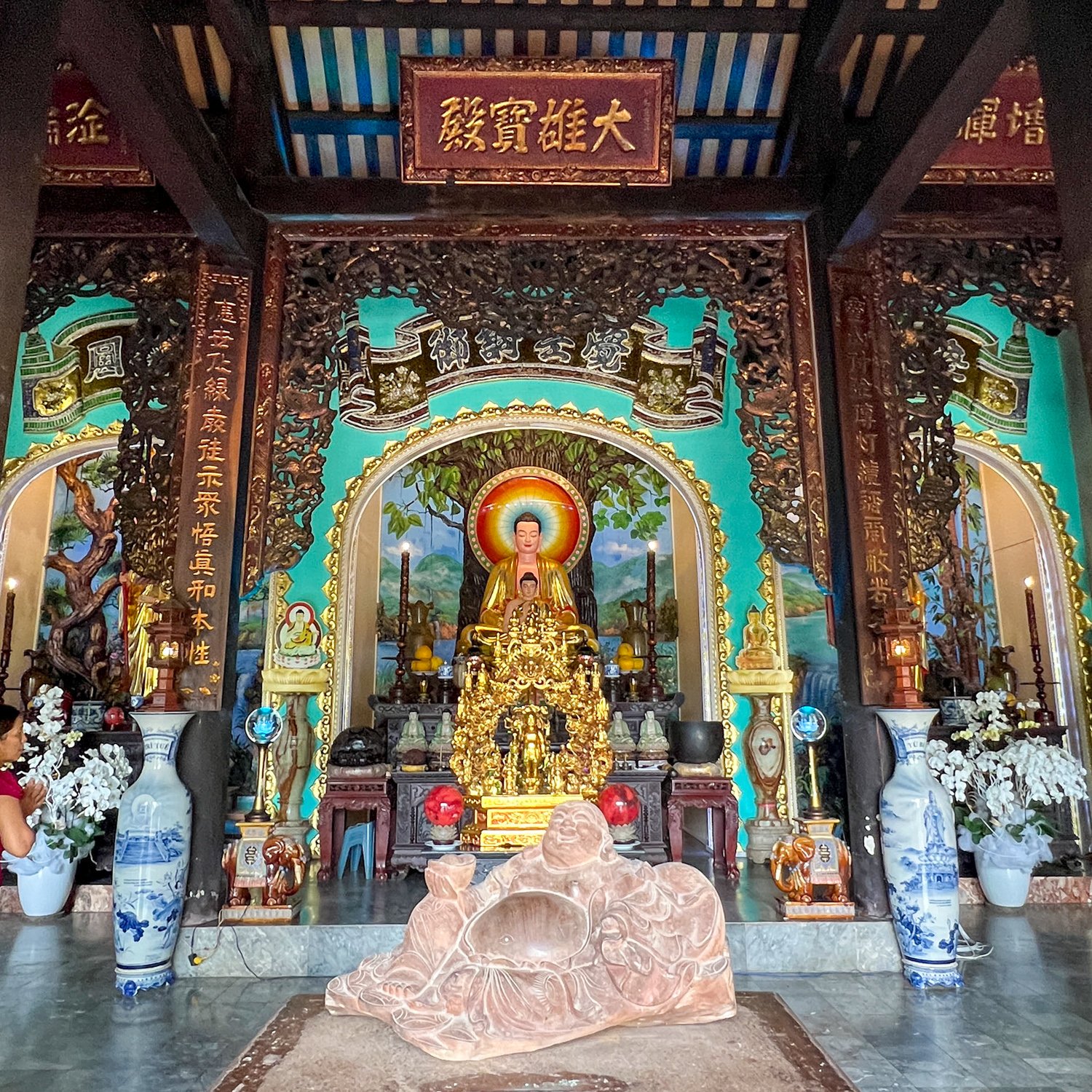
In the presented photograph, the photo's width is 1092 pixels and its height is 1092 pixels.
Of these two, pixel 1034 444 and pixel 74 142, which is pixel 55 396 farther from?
pixel 1034 444

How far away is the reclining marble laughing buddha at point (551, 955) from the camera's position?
276cm

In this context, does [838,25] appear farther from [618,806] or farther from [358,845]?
[358,845]

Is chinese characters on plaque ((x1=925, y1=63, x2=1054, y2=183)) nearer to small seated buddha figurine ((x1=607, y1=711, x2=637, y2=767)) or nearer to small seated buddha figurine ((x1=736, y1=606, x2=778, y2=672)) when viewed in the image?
small seated buddha figurine ((x1=736, y1=606, x2=778, y2=672))

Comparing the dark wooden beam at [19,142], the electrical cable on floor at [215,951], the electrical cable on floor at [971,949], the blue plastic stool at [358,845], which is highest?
the dark wooden beam at [19,142]

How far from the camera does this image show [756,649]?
19.4ft

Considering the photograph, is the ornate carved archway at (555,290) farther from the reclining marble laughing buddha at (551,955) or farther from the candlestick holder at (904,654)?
the reclining marble laughing buddha at (551,955)

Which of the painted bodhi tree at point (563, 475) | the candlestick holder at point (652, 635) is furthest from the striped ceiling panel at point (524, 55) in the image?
the painted bodhi tree at point (563, 475)

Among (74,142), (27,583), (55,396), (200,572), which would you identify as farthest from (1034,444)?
(27,583)

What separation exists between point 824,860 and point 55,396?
232 inches

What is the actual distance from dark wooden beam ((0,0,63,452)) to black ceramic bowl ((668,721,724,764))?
4.22 metres

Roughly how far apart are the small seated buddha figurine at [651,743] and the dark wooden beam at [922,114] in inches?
118

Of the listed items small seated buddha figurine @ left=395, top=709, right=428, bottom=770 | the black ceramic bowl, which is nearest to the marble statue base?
the black ceramic bowl

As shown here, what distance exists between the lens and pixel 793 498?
4242 millimetres

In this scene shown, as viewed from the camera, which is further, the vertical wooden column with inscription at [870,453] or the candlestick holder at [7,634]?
the candlestick holder at [7,634]
